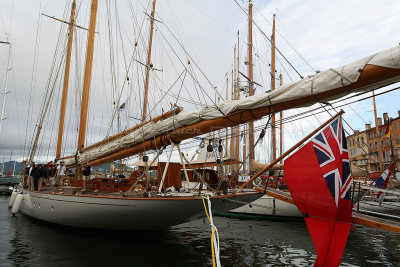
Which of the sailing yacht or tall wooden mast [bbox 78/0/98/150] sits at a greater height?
tall wooden mast [bbox 78/0/98/150]

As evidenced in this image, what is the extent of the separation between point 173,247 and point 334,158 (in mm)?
5895

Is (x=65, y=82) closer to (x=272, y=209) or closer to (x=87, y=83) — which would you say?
(x=87, y=83)

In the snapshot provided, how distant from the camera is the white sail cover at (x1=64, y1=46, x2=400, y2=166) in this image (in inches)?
193

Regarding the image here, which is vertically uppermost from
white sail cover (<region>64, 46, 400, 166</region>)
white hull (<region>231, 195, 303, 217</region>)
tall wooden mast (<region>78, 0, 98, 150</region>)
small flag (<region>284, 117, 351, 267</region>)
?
tall wooden mast (<region>78, 0, 98, 150</region>)

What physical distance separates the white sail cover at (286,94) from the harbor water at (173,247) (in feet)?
10.7

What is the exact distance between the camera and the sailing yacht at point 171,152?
535 centimetres

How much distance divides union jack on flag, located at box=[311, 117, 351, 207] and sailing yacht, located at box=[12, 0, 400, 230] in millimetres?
987

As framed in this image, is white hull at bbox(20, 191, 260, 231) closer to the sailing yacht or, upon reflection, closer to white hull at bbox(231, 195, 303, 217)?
the sailing yacht

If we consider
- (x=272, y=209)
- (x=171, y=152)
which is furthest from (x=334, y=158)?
(x=272, y=209)

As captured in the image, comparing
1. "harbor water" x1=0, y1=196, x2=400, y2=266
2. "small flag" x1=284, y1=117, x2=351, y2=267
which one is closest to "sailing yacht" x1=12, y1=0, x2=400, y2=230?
"harbor water" x1=0, y1=196, x2=400, y2=266

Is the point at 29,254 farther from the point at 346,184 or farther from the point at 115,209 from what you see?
the point at 346,184

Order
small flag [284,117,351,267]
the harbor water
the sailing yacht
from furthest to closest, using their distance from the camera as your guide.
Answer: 1. the harbor water
2. the sailing yacht
3. small flag [284,117,351,267]

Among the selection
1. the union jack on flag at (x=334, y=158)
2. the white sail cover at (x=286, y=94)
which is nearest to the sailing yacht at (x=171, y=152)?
the white sail cover at (x=286, y=94)

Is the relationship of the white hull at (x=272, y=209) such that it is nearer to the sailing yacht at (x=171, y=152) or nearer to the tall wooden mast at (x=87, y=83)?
the sailing yacht at (x=171, y=152)
